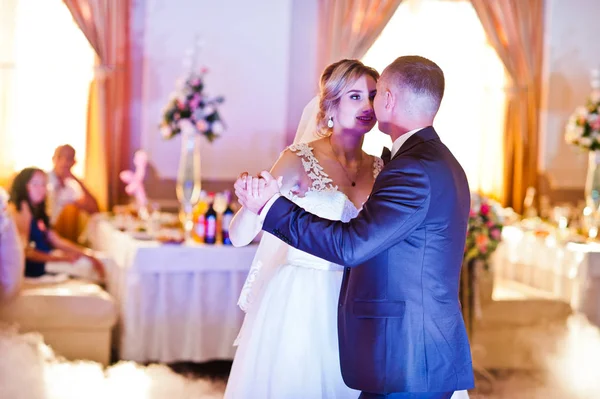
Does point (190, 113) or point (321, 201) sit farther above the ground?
point (190, 113)

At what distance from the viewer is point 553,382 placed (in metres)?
5.09

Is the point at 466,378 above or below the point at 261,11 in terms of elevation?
below

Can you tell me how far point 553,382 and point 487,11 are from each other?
159 inches

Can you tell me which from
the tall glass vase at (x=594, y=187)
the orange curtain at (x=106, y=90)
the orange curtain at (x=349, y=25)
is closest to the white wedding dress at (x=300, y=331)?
the tall glass vase at (x=594, y=187)

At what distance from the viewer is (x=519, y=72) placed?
7910 mm

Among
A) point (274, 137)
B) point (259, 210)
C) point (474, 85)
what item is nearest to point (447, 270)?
point (259, 210)

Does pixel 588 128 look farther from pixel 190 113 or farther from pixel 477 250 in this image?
pixel 190 113

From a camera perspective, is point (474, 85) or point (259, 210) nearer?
point (259, 210)

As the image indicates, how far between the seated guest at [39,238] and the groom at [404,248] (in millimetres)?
3437

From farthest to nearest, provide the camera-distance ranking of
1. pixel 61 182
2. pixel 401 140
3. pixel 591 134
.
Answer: pixel 591 134
pixel 61 182
pixel 401 140

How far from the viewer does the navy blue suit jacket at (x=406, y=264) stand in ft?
6.52

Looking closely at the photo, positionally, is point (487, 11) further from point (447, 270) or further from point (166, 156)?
Answer: point (447, 270)

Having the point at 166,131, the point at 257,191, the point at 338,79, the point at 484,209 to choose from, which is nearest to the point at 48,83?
the point at 166,131

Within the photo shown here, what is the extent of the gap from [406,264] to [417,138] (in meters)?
0.34
